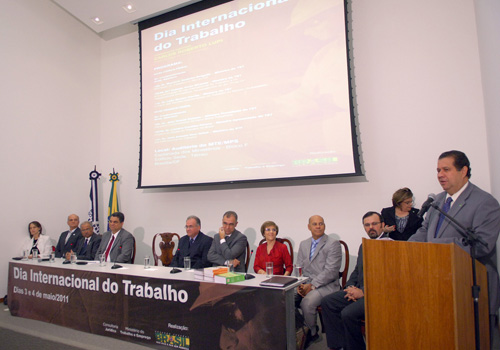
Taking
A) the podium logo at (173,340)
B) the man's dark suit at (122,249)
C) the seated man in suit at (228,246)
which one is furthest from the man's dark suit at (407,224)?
the man's dark suit at (122,249)

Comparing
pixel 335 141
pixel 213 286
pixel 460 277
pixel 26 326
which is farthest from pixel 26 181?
pixel 460 277

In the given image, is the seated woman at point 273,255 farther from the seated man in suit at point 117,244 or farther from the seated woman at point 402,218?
the seated man in suit at point 117,244

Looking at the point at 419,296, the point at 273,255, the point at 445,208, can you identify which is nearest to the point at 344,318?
the point at 419,296

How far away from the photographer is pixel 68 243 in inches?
192

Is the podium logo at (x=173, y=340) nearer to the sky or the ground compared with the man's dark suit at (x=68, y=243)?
nearer to the ground

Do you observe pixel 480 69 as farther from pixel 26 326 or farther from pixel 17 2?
pixel 17 2

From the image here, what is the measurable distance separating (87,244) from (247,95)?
3076 millimetres

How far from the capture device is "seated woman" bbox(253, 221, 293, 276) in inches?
138

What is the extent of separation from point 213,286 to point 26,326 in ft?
7.61

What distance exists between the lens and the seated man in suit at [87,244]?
4633mm

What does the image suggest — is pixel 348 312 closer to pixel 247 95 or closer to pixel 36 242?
pixel 247 95

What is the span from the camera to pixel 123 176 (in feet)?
19.3

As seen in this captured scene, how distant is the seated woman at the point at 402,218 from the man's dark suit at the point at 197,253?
198cm

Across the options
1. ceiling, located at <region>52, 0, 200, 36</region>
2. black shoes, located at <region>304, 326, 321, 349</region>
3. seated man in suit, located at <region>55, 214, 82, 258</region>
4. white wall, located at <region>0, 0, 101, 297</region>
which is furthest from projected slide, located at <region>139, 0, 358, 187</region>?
→ black shoes, located at <region>304, 326, 321, 349</region>
